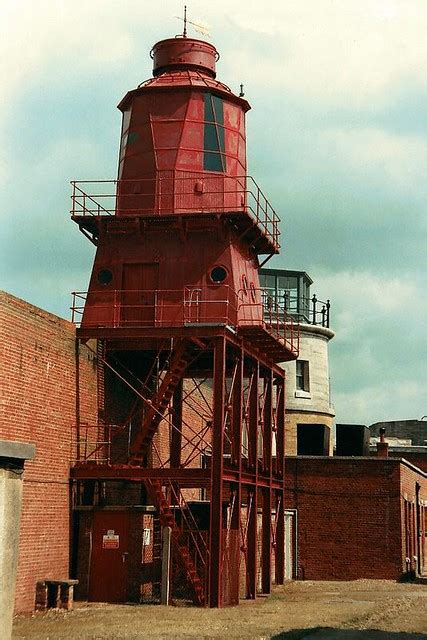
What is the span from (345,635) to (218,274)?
13.6 m

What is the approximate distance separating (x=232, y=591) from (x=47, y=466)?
19.2ft

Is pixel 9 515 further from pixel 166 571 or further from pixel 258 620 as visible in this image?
pixel 166 571

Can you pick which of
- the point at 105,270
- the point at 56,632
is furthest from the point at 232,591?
the point at 105,270

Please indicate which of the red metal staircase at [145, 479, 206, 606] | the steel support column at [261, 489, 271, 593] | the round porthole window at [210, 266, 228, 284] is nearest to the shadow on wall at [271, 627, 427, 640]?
the red metal staircase at [145, 479, 206, 606]

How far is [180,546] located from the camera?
25.9 metres

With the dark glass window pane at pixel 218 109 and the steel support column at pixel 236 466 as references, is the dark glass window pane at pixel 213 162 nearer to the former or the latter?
the dark glass window pane at pixel 218 109

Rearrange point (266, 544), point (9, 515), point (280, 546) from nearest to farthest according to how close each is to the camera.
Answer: point (9, 515) < point (266, 544) < point (280, 546)

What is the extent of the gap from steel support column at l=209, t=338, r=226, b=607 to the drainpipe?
1505cm

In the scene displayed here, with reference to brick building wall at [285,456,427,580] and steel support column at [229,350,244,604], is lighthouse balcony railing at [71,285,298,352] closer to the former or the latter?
steel support column at [229,350,244,604]

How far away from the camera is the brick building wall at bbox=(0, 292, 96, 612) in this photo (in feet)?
76.2

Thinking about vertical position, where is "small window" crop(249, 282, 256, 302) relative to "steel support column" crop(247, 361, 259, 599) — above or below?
above

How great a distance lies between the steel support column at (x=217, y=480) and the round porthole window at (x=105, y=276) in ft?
14.7

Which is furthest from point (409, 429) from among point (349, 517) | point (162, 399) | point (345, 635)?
point (345, 635)

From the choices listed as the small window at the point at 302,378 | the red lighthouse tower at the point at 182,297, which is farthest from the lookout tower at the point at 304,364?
the red lighthouse tower at the point at 182,297
